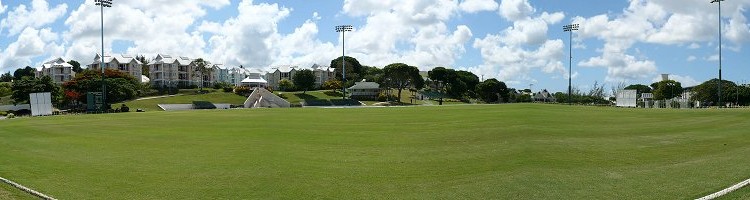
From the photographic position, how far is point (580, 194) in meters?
12.8

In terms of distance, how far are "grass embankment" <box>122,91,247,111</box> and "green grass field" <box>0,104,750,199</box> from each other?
71499 mm

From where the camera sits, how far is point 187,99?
10719cm

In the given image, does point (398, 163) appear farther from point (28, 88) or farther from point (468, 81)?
point (468, 81)

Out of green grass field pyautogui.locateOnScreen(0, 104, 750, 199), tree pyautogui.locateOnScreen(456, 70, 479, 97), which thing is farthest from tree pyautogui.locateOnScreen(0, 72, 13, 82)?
green grass field pyautogui.locateOnScreen(0, 104, 750, 199)

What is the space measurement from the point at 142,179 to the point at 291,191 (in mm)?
4755

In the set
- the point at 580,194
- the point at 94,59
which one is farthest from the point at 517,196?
the point at 94,59

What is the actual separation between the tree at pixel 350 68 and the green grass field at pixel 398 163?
135978mm

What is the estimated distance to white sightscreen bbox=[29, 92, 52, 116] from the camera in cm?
6412

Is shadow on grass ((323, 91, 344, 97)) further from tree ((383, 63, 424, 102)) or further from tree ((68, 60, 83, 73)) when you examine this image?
tree ((68, 60, 83, 73))

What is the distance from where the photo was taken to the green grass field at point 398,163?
13.6 meters

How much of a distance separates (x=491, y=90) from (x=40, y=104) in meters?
98.5

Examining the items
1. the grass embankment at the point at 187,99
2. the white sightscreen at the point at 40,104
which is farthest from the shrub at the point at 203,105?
the white sightscreen at the point at 40,104

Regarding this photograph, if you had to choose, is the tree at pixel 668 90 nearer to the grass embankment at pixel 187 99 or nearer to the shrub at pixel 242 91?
the shrub at pixel 242 91

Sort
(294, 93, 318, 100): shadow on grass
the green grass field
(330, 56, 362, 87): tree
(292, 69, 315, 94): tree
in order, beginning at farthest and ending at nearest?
(330, 56, 362, 87): tree
(292, 69, 315, 94): tree
(294, 93, 318, 100): shadow on grass
the green grass field
